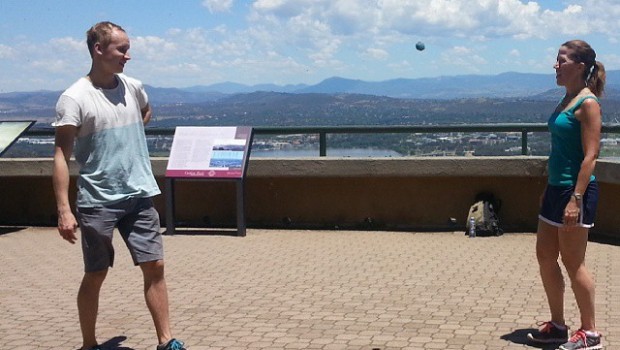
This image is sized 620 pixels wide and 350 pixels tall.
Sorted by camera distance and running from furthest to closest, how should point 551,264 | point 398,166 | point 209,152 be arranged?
point 209,152, point 398,166, point 551,264

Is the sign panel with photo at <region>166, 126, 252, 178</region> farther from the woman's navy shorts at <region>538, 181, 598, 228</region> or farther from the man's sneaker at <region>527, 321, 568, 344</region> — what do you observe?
the woman's navy shorts at <region>538, 181, 598, 228</region>

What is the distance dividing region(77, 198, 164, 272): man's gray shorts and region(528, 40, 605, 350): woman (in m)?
2.49

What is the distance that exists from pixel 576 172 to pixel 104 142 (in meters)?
2.88

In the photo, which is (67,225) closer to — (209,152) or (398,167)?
(209,152)

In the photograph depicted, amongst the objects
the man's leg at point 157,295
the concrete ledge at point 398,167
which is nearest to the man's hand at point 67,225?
the man's leg at point 157,295

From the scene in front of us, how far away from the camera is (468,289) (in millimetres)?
8070

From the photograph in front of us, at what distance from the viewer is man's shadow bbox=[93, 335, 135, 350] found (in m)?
6.34

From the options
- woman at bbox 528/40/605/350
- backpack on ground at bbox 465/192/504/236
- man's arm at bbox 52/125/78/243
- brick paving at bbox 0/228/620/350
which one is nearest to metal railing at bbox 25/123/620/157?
backpack on ground at bbox 465/192/504/236

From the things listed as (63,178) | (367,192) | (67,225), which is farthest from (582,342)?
(367,192)

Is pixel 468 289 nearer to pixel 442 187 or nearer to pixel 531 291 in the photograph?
pixel 531 291

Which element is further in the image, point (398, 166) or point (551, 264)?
point (398, 166)

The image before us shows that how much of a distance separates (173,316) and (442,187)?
517 centimetres

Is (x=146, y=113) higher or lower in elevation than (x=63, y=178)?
higher

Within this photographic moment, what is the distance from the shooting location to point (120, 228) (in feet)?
19.2
